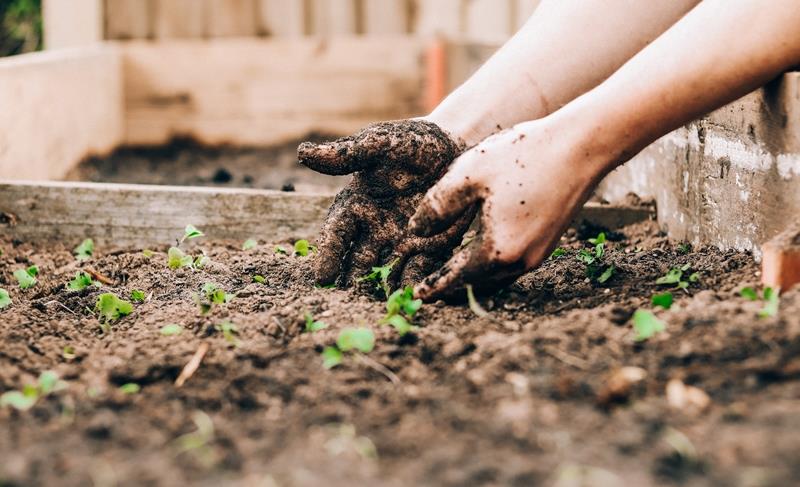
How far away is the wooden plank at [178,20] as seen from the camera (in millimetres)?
4453

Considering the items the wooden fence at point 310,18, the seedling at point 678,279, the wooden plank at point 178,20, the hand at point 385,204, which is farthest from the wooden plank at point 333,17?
the seedling at point 678,279

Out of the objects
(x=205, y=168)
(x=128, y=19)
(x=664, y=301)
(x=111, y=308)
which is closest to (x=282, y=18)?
(x=128, y=19)

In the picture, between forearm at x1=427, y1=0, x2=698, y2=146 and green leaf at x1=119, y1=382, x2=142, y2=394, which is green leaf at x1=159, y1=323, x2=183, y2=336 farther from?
forearm at x1=427, y1=0, x2=698, y2=146

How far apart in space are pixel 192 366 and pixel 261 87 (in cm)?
324

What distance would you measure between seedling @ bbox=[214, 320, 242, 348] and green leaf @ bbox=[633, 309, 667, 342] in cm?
57

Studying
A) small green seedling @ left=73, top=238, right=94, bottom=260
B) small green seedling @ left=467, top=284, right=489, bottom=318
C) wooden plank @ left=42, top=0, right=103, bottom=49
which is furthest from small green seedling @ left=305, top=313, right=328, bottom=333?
wooden plank @ left=42, top=0, right=103, bottom=49

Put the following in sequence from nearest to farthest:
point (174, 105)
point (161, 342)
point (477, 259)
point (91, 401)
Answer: point (91, 401) < point (161, 342) < point (477, 259) < point (174, 105)

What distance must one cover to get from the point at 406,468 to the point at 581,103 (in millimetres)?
844

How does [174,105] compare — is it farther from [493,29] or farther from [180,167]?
[493,29]

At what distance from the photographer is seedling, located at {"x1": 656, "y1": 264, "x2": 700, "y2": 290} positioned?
1.54m

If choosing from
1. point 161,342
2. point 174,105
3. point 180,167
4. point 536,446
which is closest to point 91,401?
point 161,342

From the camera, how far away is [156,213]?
7.49 ft

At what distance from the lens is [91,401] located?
1.14 m

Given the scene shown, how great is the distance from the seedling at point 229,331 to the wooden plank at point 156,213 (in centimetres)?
86
